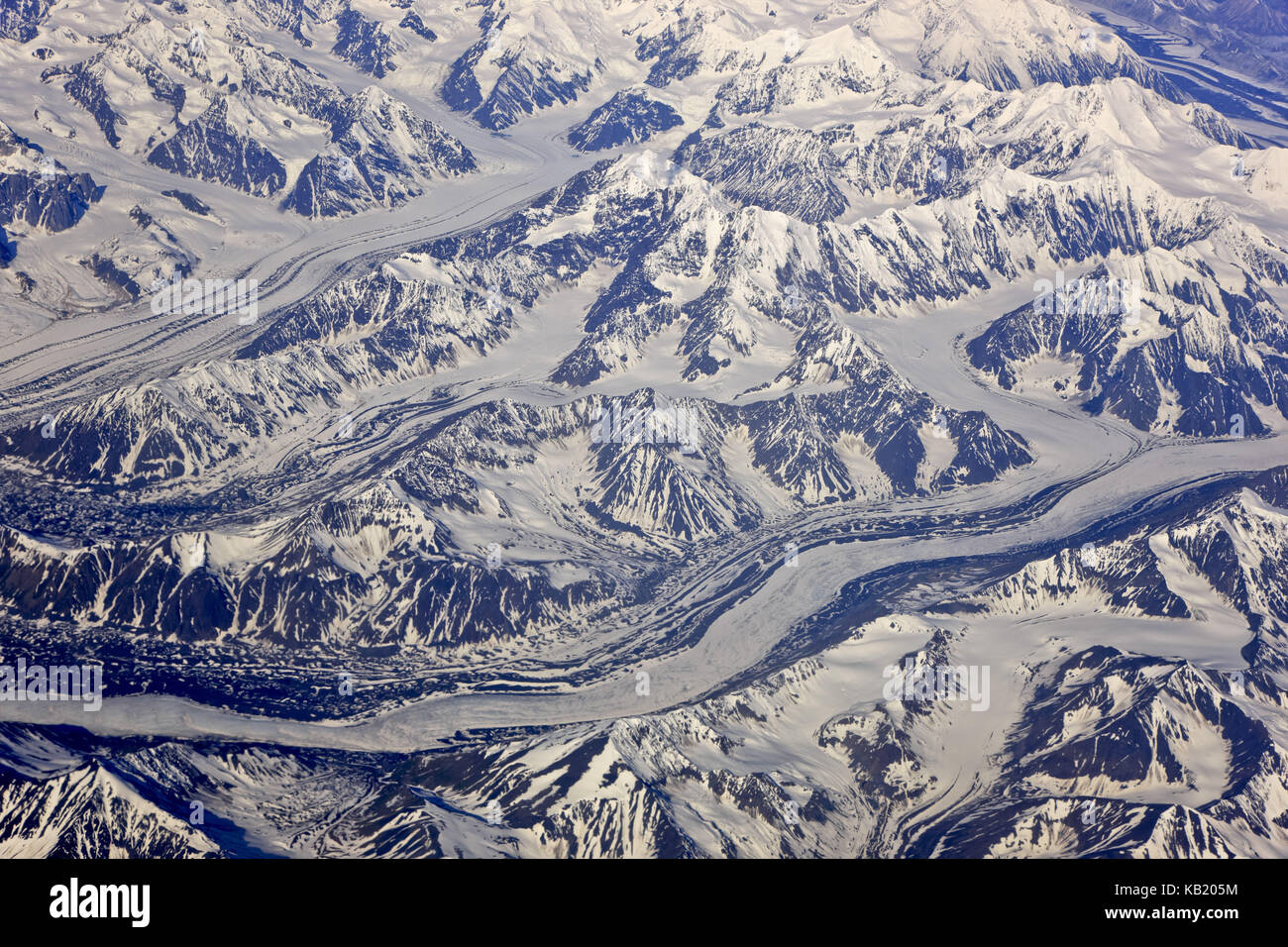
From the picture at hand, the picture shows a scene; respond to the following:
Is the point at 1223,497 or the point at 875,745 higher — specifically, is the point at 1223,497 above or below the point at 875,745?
above

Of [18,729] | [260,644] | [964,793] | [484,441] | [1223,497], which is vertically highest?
[484,441]

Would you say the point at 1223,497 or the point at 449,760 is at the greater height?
the point at 1223,497

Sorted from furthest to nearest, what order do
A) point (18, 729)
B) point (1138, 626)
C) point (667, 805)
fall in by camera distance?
point (1138, 626) < point (18, 729) < point (667, 805)

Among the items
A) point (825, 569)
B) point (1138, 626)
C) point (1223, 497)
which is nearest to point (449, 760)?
point (825, 569)

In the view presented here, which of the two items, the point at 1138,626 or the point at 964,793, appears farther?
the point at 1138,626

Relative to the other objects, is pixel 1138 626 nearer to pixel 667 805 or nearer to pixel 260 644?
pixel 667 805

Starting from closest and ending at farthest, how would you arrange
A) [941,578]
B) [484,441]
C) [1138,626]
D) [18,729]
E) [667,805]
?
[667,805] < [18,729] < [1138,626] < [941,578] < [484,441]

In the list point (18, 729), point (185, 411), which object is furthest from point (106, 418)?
point (18, 729)

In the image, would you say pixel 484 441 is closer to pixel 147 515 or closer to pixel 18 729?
pixel 147 515

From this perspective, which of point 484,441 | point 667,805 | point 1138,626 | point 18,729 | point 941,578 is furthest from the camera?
point 484,441
